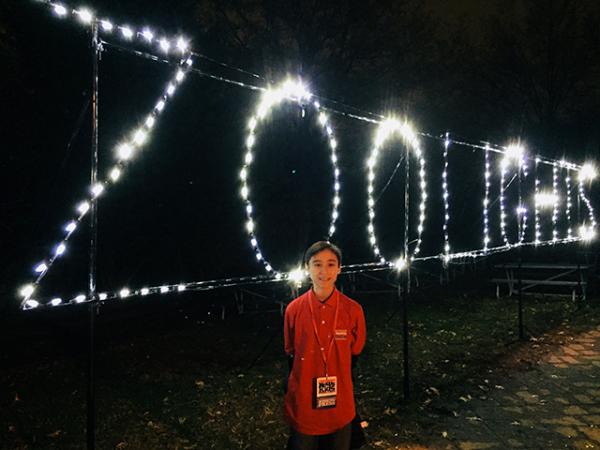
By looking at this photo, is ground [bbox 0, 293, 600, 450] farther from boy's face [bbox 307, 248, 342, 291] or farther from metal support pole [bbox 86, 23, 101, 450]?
boy's face [bbox 307, 248, 342, 291]

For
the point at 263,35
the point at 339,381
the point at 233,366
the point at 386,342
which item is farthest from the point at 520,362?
the point at 263,35

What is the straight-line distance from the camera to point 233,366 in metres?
6.18

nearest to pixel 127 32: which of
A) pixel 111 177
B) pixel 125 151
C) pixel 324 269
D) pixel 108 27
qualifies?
pixel 108 27

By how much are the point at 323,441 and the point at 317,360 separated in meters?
0.48

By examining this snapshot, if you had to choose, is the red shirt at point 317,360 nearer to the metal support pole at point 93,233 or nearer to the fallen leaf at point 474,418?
the metal support pole at point 93,233

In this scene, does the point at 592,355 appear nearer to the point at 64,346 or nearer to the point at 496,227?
the point at 64,346

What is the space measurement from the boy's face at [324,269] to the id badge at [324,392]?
52 centimetres

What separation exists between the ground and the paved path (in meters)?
0.02

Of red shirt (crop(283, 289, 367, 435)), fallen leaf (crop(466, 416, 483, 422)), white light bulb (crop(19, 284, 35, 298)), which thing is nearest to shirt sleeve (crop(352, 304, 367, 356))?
red shirt (crop(283, 289, 367, 435))

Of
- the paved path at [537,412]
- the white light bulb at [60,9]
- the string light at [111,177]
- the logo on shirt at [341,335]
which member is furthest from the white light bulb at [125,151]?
the paved path at [537,412]

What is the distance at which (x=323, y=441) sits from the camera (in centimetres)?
269

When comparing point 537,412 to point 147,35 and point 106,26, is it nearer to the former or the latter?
point 147,35

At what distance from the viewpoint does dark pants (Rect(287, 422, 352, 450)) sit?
8.57ft

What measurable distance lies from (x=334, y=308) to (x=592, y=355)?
17.8 ft
